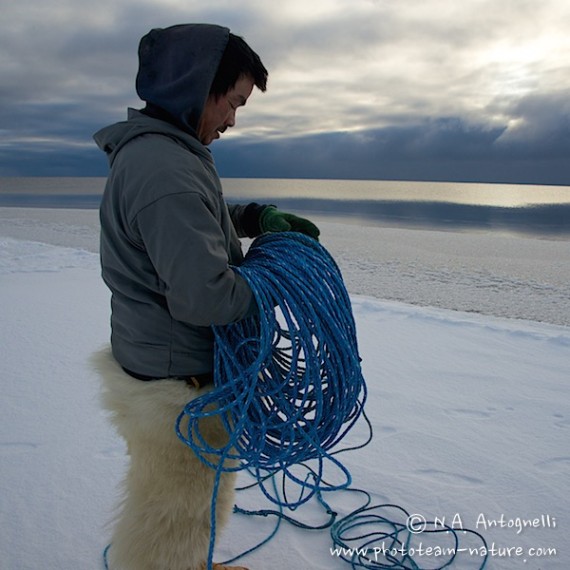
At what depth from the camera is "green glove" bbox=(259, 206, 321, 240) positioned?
5.50 feet

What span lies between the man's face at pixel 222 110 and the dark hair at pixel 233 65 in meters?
0.01

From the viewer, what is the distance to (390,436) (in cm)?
279

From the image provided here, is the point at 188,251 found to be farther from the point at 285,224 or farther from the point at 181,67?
the point at 285,224

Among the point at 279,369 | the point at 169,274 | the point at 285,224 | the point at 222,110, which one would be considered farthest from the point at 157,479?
the point at 222,110

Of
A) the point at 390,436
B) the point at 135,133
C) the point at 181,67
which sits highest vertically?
the point at 181,67

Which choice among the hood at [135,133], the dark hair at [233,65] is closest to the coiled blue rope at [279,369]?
the hood at [135,133]

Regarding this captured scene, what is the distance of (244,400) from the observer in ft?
4.83

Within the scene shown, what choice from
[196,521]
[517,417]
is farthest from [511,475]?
[196,521]

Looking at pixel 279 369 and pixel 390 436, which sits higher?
pixel 279 369

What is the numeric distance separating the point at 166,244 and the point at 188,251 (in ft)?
0.16

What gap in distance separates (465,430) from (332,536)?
1112 millimetres

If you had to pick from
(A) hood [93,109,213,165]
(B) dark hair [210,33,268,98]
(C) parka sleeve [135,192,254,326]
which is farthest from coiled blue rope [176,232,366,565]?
(B) dark hair [210,33,268,98]

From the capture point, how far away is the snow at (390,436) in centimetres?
204

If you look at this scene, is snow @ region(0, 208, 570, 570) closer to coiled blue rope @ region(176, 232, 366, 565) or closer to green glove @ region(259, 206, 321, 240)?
coiled blue rope @ region(176, 232, 366, 565)
